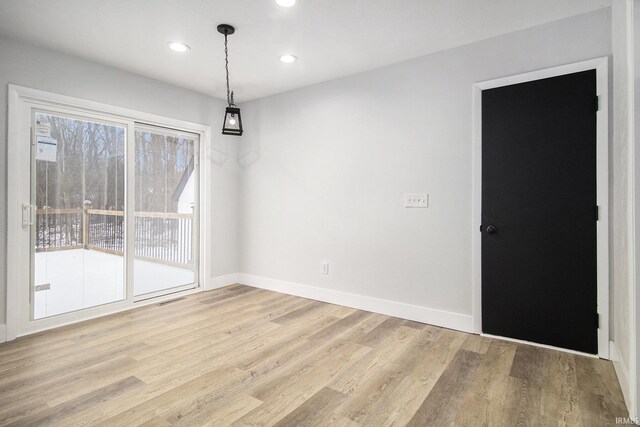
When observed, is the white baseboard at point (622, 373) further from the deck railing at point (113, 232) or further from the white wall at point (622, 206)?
the deck railing at point (113, 232)

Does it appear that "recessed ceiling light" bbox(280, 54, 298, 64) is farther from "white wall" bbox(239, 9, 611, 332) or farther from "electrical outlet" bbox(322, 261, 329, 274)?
"electrical outlet" bbox(322, 261, 329, 274)

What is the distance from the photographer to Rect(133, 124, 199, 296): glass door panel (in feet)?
13.1

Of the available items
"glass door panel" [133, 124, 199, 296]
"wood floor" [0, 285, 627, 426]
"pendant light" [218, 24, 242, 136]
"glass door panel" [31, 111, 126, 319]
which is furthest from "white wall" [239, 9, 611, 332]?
"glass door panel" [31, 111, 126, 319]

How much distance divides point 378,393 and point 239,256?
3.33m

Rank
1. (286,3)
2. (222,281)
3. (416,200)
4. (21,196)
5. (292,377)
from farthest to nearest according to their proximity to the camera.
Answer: (222,281) < (416,200) < (21,196) < (286,3) < (292,377)

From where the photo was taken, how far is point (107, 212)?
366cm

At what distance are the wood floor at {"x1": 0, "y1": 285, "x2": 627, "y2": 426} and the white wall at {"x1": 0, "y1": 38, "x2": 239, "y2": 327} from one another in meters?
1.13

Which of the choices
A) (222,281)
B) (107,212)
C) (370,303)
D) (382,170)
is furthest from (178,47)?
(370,303)

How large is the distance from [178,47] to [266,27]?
95cm

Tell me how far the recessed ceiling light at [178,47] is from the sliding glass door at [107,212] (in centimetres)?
117

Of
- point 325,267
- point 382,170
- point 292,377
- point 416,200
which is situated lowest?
point 292,377

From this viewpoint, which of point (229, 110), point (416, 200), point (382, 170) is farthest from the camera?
point (382, 170)

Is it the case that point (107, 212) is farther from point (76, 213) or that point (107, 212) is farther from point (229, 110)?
point (229, 110)

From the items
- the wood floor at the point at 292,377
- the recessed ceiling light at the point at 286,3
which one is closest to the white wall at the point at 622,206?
the wood floor at the point at 292,377
